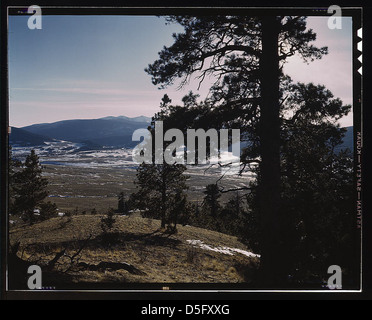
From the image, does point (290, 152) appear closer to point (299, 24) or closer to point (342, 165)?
point (342, 165)

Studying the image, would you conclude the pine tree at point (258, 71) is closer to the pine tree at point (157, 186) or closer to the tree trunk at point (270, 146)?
the tree trunk at point (270, 146)

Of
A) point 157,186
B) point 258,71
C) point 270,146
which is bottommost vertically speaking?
point 157,186

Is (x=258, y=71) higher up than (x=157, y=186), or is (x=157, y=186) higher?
(x=258, y=71)

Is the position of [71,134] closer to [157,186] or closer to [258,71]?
[157,186]

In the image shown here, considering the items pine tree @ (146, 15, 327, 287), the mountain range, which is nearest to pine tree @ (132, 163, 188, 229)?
the mountain range

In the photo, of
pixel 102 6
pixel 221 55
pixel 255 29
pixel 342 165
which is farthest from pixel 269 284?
pixel 102 6

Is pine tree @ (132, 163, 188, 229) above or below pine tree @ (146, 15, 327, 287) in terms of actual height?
below

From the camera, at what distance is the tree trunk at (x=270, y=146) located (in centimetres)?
383

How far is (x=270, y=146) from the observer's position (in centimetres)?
397

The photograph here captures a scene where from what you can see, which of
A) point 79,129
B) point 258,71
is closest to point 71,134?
point 79,129

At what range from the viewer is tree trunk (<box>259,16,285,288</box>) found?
3.83m

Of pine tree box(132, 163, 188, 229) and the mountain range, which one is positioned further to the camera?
pine tree box(132, 163, 188, 229)

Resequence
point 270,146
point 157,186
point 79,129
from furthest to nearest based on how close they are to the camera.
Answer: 1. point 79,129
2. point 157,186
3. point 270,146

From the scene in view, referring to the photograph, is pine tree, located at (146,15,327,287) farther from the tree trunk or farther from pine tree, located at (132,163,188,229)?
pine tree, located at (132,163,188,229)
